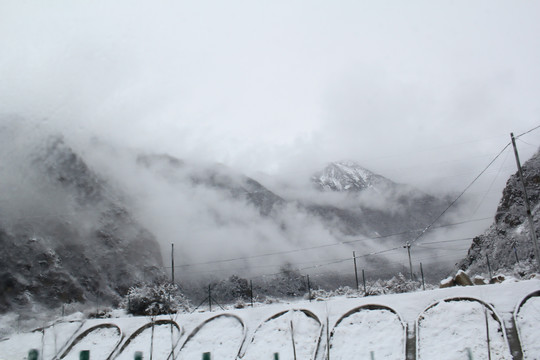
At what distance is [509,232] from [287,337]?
80.9 metres

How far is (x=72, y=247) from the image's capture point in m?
105

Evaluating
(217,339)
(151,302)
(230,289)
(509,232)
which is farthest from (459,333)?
(230,289)

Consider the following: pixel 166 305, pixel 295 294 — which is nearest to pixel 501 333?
pixel 166 305

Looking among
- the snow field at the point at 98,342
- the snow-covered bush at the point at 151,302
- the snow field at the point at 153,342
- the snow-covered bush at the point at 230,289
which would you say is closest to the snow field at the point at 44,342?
the snow field at the point at 98,342

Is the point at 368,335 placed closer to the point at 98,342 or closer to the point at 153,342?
the point at 153,342

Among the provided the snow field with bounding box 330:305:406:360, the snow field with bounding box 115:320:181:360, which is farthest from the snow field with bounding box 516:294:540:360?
the snow field with bounding box 115:320:181:360

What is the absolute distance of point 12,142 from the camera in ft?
257

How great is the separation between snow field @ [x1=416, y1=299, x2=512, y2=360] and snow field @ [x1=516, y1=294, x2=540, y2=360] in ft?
3.04

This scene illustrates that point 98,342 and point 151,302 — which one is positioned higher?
point 151,302

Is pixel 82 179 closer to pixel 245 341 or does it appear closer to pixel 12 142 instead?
pixel 12 142

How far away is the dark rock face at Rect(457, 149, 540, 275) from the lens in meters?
82.7

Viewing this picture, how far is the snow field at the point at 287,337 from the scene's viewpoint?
30547mm

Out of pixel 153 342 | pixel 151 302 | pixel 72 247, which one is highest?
pixel 72 247

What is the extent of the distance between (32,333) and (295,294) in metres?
158
